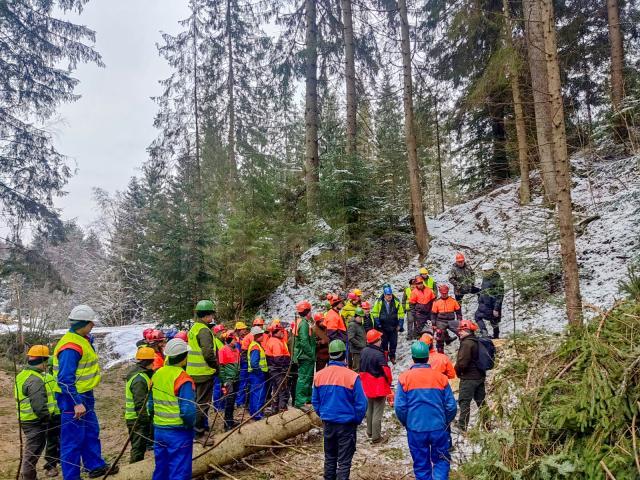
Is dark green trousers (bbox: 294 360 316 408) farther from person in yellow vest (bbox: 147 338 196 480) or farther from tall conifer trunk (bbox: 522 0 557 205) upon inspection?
tall conifer trunk (bbox: 522 0 557 205)

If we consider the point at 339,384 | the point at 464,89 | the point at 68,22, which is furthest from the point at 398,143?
the point at 339,384

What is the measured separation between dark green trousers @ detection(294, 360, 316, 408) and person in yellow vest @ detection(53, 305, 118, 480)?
3709 mm

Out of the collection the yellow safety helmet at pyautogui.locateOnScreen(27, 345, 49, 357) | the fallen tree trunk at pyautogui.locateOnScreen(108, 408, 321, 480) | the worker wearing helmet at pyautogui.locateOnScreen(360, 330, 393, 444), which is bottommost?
the fallen tree trunk at pyautogui.locateOnScreen(108, 408, 321, 480)

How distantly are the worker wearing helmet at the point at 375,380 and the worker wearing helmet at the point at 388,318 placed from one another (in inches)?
154

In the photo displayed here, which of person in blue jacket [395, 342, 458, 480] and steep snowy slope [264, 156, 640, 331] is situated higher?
steep snowy slope [264, 156, 640, 331]

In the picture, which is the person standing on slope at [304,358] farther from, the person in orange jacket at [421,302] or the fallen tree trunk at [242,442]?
the person in orange jacket at [421,302]

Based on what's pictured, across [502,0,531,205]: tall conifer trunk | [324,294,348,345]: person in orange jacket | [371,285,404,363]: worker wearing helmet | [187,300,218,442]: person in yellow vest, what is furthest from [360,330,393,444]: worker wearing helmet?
[502,0,531,205]: tall conifer trunk

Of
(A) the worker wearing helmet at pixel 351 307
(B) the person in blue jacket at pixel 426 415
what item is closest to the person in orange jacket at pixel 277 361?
(A) the worker wearing helmet at pixel 351 307

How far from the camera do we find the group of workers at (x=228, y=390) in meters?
4.96

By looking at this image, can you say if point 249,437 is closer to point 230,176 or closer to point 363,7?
point 230,176

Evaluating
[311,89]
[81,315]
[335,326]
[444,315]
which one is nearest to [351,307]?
[335,326]

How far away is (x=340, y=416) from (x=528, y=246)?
6.97 meters

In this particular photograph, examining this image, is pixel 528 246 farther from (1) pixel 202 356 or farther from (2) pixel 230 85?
(2) pixel 230 85

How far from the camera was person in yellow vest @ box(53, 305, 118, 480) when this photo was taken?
550cm
